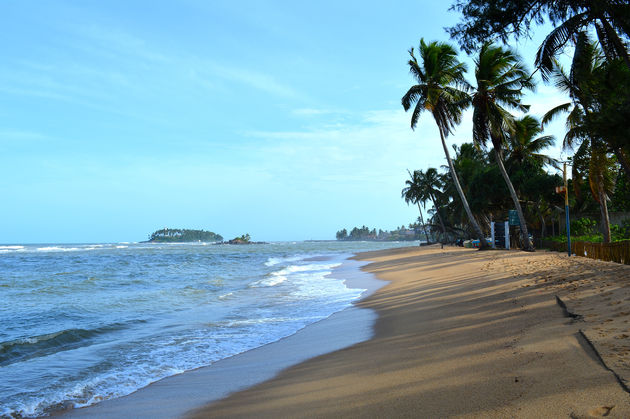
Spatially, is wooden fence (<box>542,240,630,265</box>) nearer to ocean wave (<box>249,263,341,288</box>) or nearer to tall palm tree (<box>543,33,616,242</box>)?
tall palm tree (<box>543,33,616,242</box>)

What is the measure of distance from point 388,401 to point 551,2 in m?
8.68

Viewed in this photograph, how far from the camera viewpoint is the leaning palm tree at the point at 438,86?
25.2m

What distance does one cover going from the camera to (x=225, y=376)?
517 centimetres

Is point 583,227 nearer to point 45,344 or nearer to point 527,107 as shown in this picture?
point 527,107

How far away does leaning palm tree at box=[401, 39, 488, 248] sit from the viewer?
25.2 metres

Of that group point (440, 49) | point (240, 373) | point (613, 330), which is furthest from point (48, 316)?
point (440, 49)

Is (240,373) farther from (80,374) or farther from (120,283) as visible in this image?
(120,283)

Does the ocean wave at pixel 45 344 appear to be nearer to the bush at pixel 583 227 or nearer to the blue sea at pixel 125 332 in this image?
the blue sea at pixel 125 332

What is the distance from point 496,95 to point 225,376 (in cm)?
2264

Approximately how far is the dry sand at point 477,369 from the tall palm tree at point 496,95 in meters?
17.2

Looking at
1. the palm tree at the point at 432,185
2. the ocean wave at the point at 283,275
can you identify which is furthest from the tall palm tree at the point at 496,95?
the palm tree at the point at 432,185

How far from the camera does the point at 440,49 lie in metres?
25.2

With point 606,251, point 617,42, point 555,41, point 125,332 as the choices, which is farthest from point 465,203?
point 125,332

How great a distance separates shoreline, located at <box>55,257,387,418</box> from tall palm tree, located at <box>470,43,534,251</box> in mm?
18347
